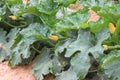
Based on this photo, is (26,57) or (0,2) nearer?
(26,57)

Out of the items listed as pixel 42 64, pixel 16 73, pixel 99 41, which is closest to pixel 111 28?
pixel 99 41

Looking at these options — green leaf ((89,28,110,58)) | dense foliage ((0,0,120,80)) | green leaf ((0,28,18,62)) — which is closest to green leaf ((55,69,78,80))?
dense foliage ((0,0,120,80))

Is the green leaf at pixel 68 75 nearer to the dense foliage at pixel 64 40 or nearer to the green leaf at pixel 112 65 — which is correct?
the dense foliage at pixel 64 40

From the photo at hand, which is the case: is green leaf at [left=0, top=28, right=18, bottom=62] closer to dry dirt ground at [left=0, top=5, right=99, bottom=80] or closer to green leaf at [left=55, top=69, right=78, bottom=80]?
dry dirt ground at [left=0, top=5, right=99, bottom=80]

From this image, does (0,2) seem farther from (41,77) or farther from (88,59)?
(88,59)

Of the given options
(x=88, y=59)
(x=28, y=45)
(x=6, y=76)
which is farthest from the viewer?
(x=6, y=76)

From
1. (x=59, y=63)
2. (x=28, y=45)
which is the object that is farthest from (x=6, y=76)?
(x=59, y=63)

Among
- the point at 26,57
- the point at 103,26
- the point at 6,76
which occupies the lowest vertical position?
the point at 6,76
